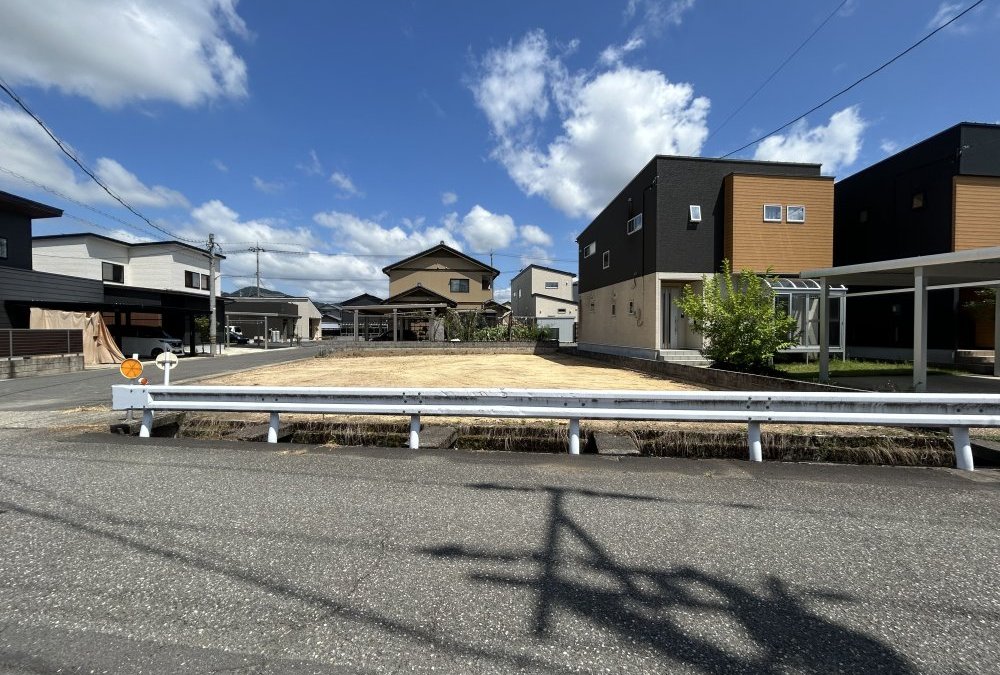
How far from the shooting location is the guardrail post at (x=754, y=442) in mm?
4617

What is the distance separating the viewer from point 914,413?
14.9ft

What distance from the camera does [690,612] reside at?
216cm

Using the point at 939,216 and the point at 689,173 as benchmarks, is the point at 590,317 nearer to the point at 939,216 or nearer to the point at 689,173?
the point at 689,173

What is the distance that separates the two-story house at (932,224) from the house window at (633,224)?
6.89 metres

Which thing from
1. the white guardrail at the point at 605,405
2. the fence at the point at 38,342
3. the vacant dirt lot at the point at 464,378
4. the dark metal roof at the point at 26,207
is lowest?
the vacant dirt lot at the point at 464,378

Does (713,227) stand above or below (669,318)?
above

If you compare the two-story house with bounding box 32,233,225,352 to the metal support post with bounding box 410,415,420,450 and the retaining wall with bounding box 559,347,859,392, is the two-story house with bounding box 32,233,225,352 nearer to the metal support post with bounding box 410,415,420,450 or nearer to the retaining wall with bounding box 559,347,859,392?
the retaining wall with bounding box 559,347,859,392

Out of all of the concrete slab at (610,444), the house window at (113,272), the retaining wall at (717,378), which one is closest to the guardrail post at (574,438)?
the concrete slab at (610,444)

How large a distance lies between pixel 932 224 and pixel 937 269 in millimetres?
8604

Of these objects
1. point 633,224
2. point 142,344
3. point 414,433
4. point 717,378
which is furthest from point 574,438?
point 142,344

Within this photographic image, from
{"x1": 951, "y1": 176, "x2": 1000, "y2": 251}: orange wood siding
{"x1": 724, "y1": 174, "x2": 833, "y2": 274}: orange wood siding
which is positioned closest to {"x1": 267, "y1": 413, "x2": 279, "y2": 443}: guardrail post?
{"x1": 724, "y1": 174, "x2": 833, "y2": 274}: orange wood siding

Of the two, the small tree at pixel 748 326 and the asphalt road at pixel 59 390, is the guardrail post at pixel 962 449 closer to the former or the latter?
the small tree at pixel 748 326

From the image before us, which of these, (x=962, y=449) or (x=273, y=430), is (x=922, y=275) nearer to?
(x=962, y=449)

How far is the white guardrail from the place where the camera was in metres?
4.49
